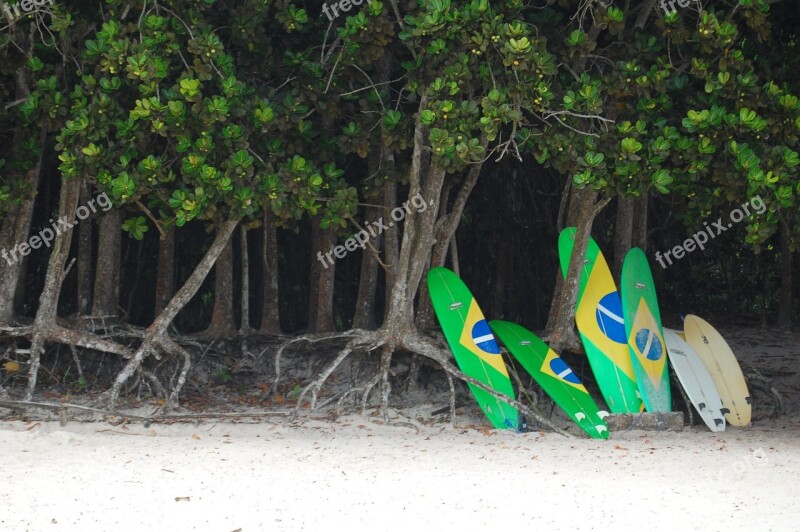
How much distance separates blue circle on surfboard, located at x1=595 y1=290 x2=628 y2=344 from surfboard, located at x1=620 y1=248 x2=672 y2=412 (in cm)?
4

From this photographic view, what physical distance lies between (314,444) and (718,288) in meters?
5.53

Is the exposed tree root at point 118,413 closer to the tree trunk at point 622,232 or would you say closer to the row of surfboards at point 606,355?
the row of surfboards at point 606,355

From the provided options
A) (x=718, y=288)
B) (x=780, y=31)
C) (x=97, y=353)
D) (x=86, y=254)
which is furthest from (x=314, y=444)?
(x=718, y=288)

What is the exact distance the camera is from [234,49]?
6.73 meters

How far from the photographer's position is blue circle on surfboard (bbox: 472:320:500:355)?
22.6 ft

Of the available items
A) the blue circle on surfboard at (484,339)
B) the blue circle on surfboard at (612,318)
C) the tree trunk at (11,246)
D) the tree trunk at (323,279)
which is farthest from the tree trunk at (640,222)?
→ the tree trunk at (11,246)

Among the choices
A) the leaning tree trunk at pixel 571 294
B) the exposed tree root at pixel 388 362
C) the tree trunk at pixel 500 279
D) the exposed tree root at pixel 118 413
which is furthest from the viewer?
the tree trunk at pixel 500 279

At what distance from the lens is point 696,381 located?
680 centimetres

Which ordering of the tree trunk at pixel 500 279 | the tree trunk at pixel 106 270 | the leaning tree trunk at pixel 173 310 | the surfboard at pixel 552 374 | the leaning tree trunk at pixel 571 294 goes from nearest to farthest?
the leaning tree trunk at pixel 173 310, the surfboard at pixel 552 374, the leaning tree trunk at pixel 571 294, the tree trunk at pixel 106 270, the tree trunk at pixel 500 279

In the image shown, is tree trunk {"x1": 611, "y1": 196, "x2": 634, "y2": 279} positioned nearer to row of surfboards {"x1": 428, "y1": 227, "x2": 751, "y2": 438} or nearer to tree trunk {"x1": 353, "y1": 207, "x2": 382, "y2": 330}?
row of surfboards {"x1": 428, "y1": 227, "x2": 751, "y2": 438}

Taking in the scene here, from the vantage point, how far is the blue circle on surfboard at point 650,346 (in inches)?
272

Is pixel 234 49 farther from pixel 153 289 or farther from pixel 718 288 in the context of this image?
pixel 718 288

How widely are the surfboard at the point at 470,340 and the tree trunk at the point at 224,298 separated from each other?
5.22 ft

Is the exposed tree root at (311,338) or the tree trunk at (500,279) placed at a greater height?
the tree trunk at (500,279)
